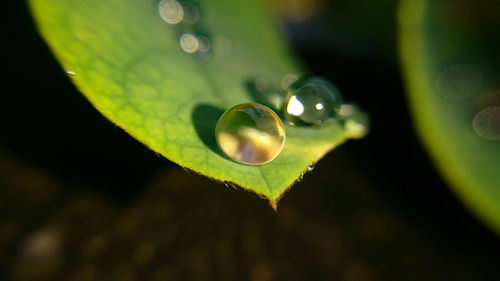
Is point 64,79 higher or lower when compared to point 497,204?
lower

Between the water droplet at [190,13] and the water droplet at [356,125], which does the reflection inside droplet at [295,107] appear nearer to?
the water droplet at [356,125]

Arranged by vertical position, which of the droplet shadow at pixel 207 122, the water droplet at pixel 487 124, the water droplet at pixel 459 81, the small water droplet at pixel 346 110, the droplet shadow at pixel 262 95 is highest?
the water droplet at pixel 459 81

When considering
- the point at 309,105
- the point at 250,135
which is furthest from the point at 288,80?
the point at 250,135

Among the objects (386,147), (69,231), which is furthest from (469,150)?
(69,231)

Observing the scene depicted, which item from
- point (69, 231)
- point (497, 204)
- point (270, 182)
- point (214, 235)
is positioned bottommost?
point (69, 231)

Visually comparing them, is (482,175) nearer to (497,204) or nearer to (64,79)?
(497,204)

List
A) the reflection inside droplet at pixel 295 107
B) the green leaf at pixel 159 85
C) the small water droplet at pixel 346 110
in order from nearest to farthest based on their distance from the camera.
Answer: the green leaf at pixel 159 85
the reflection inside droplet at pixel 295 107
the small water droplet at pixel 346 110

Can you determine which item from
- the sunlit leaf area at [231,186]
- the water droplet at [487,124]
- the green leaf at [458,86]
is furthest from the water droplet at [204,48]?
the water droplet at [487,124]

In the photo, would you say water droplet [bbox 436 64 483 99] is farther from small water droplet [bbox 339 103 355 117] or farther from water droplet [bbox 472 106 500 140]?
small water droplet [bbox 339 103 355 117]
